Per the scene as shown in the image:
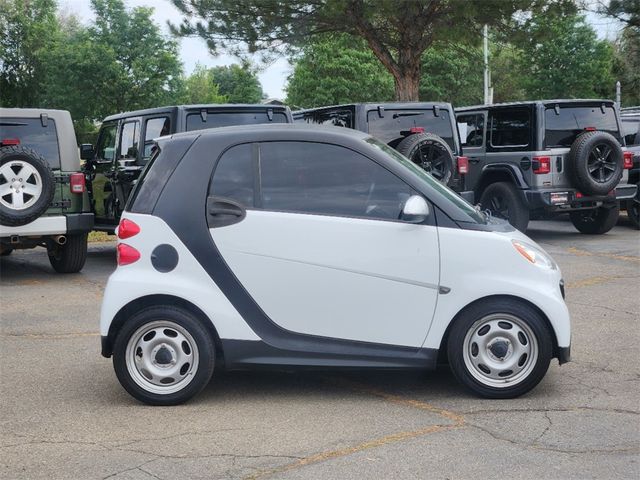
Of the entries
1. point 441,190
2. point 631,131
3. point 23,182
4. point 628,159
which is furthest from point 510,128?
point 441,190

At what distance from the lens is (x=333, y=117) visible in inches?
509

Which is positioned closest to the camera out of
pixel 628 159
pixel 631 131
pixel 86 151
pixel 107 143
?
pixel 86 151

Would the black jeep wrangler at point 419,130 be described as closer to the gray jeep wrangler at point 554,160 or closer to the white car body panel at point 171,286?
the gray jeep wrangler at point 554,160

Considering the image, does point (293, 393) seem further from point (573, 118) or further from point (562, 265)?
point (573, 118)

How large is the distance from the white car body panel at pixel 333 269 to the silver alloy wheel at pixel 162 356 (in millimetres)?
501

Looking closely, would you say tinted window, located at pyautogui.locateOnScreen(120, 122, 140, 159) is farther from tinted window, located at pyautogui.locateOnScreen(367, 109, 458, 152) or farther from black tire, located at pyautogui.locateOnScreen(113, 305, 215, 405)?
black tire, located at pyautogui.locateOnScreen(113, 305, 215, 405)

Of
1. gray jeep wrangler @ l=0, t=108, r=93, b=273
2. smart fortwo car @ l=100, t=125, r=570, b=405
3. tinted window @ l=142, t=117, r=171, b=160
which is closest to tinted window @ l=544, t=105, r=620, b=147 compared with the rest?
tinted window @ l=142, t=117, r=171, b=160

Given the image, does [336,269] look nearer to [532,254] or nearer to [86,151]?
[532,254]

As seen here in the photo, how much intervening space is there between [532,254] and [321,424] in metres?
1.66

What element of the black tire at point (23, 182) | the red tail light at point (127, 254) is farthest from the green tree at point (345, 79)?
the red tail light at point (127, 254)

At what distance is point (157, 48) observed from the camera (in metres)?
51.3

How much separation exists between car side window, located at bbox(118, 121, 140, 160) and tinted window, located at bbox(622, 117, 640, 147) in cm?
834

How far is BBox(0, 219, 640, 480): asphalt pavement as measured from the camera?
169 inches

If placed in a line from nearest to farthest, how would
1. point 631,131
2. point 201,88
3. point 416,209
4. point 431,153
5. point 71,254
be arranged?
point 416,209 < point 71,254 < point 431,153 < point 631,131 < point 201,88
